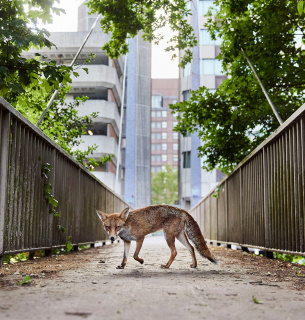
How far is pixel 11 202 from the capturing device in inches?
257

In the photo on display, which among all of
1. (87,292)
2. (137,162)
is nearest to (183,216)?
(87,292)

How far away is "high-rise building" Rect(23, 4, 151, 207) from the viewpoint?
45250 millimetres

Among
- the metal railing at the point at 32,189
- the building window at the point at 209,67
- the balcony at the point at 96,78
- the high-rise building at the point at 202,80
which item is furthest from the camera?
the building window at the point at 209,67

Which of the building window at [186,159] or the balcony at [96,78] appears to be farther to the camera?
the building window at [186,159]

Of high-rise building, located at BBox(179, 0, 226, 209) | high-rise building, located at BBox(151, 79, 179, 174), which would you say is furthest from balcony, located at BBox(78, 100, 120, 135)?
high-rise building, located at BBox(151, 79, 179, 174)

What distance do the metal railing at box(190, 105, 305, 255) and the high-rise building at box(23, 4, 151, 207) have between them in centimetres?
3351

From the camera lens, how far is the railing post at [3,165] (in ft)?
19.9

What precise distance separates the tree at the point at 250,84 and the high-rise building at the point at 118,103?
29897 millimetres

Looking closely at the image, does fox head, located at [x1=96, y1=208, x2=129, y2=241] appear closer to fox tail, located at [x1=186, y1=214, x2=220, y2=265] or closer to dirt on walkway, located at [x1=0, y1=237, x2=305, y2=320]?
fox tail, located at [x1=186, y1=214, x2=220, y2=265]

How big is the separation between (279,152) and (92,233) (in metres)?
7.36

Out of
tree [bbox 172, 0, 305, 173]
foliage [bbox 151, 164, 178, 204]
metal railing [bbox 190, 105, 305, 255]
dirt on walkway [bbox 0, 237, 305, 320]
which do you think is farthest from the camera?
foliage [bbox 151, 164, 178, 204]

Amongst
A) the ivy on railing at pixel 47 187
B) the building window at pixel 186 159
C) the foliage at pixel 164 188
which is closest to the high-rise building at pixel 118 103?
the building window at pixel 186 159

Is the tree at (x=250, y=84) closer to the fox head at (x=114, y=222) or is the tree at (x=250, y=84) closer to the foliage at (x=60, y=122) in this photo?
the foliage at (x=60, y=122)

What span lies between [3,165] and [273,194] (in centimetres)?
433
